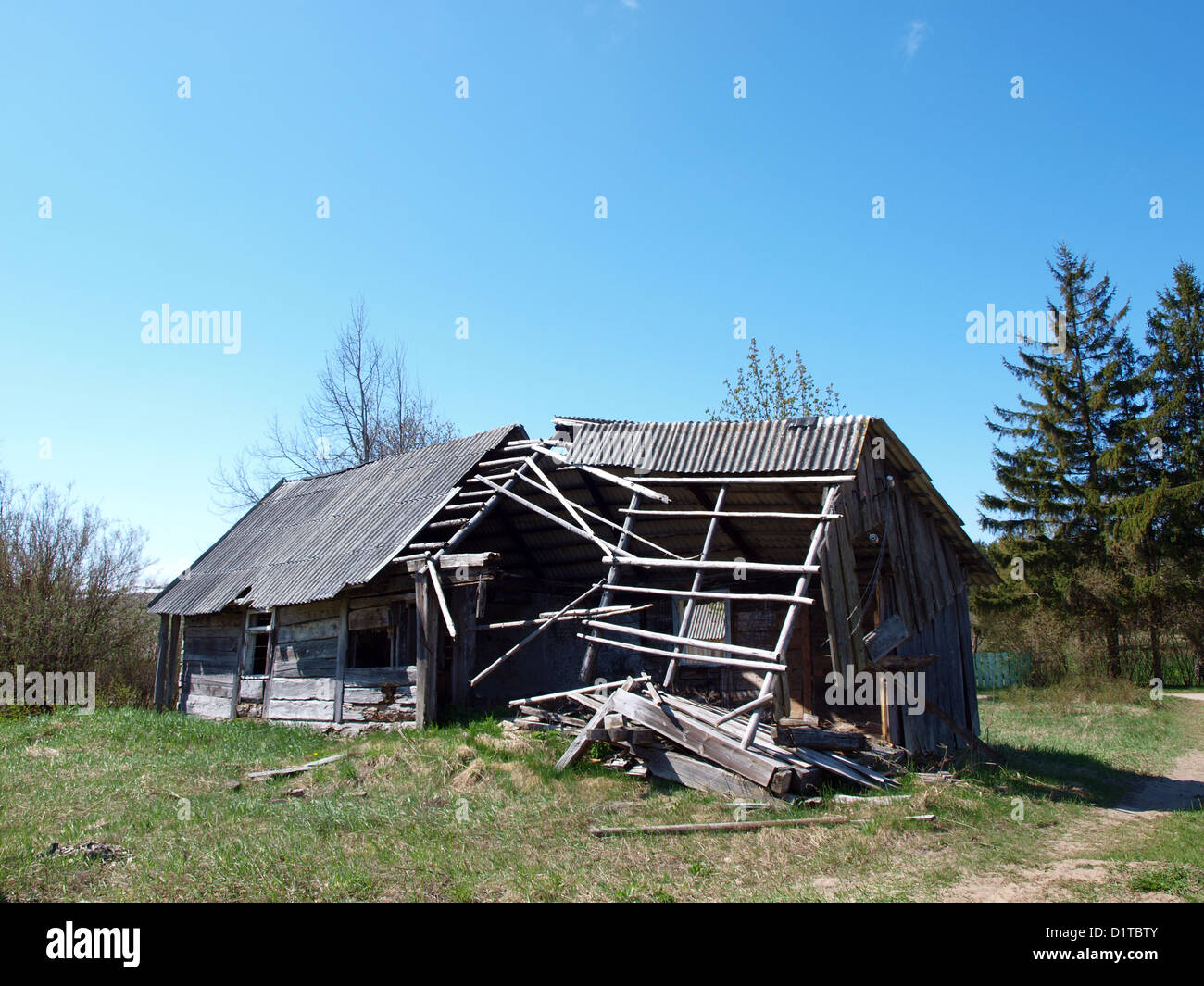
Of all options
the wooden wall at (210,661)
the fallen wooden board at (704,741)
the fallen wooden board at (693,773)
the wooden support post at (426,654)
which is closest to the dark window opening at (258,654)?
the wooden wall at (210,661)

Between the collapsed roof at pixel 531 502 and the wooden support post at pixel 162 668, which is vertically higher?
the collapsed roof at pixel 531 502

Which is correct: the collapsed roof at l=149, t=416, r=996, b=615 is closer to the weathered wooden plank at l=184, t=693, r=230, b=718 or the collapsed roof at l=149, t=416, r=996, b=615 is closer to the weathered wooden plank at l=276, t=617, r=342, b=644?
the weathered wooden plank at l=276, t=617, r=342, b=644

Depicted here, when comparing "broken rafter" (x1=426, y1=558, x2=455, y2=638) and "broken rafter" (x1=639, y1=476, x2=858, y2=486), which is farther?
"broken rafter" (x1=426, y1=558, x2=455, y2=638)

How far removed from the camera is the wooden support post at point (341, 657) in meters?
14.3

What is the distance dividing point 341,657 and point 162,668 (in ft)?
22.2

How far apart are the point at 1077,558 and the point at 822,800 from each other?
27.9m

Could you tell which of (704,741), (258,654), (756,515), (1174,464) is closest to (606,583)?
(756,515)

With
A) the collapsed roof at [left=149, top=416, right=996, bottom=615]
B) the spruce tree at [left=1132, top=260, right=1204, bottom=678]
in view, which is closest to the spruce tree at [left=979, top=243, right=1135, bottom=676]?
the spruce tree at [left=1132, top=260, right=1204, bottom=678]

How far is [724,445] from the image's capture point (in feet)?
40.8

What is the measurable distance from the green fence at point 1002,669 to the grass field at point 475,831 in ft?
61.5

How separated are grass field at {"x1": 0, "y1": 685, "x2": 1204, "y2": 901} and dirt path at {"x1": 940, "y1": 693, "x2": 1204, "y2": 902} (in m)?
0.06

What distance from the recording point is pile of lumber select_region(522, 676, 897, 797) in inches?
352

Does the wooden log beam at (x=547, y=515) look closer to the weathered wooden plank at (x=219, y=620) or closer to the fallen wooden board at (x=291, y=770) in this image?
the fallen wooden board at (x=291, y=770)

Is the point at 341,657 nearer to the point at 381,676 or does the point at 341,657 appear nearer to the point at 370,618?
the point at 370,618
